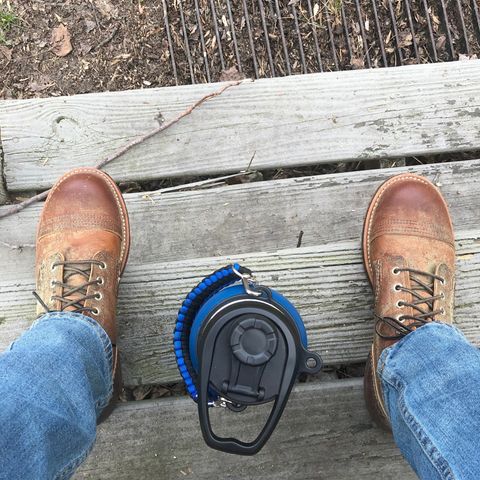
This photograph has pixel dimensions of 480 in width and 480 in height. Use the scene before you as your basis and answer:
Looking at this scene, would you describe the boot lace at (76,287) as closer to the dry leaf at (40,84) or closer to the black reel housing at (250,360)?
the black reel housing at (250,360)

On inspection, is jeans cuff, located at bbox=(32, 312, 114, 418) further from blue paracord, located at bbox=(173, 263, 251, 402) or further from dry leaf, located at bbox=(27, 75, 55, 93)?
dry leaf, located at bbox=(27, 75, 55, 93)

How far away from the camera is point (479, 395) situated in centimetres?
121

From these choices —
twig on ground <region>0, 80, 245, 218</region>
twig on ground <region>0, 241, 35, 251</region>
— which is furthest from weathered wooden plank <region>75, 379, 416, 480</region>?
twig on ground <region>0, 80, 245, 218</region>

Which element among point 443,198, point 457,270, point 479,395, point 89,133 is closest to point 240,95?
point 89,133

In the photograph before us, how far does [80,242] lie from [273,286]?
57 cm

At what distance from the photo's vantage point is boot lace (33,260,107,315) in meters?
1.53

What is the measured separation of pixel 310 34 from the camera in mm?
2150

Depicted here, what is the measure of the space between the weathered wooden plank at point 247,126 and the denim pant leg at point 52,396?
0.53 m

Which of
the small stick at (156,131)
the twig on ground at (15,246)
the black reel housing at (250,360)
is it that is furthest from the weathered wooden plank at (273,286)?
the black reel housing at (250,360)

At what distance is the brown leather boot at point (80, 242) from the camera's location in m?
1.56

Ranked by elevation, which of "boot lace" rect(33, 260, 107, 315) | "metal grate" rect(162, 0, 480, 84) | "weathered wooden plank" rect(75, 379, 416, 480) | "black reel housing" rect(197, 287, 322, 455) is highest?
"metal grate" rect(162, 0, 480, 84)

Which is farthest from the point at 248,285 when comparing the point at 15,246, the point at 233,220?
the point at 15,246

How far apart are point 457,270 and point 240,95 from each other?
0.82m

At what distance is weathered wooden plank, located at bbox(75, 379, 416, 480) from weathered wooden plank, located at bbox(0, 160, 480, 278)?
0.43 metres
